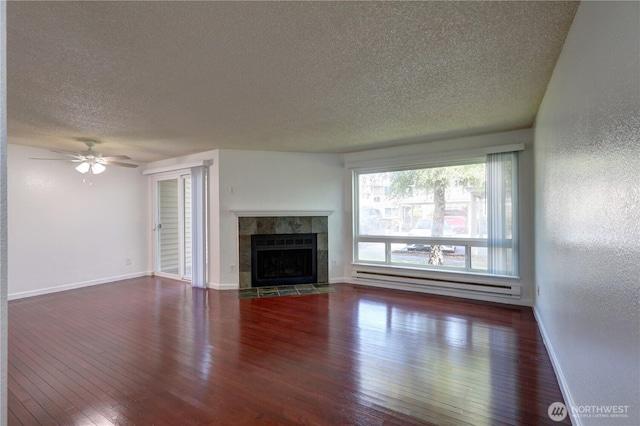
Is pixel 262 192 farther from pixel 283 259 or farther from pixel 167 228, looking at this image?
pixel 167 228

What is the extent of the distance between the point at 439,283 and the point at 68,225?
6.41 m

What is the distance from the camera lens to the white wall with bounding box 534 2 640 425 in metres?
1.13

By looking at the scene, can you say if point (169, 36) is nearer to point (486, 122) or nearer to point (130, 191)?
point (486, 122)

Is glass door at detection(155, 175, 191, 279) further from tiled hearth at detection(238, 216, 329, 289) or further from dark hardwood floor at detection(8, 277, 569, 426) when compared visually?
dark hardwood floor at detection(8, 277, 569, 426)

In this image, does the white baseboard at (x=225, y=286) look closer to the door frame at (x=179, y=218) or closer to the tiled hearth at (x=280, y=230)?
the tiled hearth at (x=280, y=230)

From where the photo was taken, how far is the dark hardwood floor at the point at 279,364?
6.80 feet

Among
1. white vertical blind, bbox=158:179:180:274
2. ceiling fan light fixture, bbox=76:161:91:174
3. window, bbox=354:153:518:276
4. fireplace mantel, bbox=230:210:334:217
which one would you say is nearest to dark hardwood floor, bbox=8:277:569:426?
window, bbox=354:153:518:276

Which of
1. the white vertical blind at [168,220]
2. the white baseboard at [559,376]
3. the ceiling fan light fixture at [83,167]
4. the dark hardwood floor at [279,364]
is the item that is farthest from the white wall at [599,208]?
the white vertical blind at [168,220]

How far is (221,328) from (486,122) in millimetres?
4133

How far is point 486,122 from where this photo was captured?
390 cm

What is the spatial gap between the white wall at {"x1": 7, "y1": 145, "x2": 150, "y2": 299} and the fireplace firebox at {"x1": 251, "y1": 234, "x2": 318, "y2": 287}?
2834 mm

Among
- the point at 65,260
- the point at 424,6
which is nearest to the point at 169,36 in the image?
the point at 424,6

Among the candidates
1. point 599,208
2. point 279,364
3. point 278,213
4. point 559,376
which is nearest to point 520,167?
point 559,376

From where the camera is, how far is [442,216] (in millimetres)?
4934
